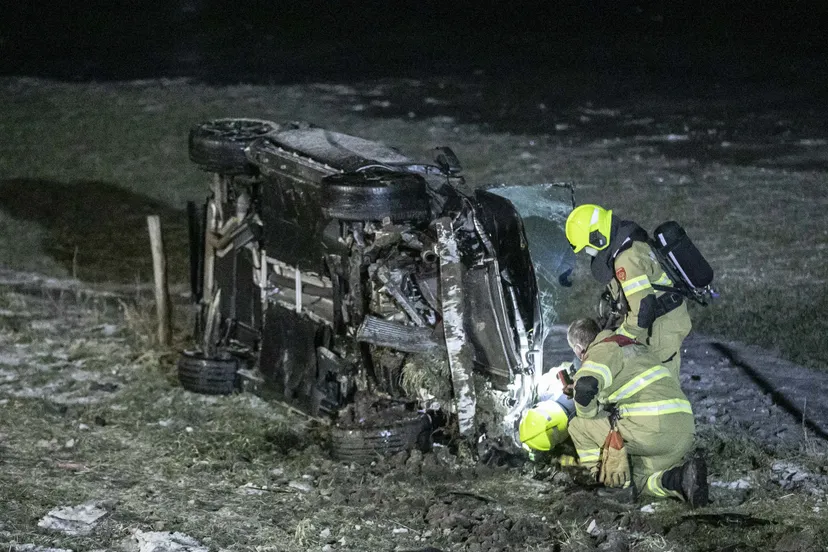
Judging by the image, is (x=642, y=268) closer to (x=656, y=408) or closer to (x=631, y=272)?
(x=631, y=272)

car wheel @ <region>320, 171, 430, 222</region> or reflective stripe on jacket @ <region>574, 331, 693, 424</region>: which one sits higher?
car wheel @ <region>320, 171, 430, 222</region>

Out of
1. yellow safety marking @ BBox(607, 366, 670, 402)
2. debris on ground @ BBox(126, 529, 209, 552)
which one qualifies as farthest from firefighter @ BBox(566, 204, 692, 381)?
debris on ground @ BBox(126, 529, 209, 552)

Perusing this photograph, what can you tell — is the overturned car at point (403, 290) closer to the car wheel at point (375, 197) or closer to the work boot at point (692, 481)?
the car wheel at point (375, 197)

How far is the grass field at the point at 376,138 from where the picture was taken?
1194cm

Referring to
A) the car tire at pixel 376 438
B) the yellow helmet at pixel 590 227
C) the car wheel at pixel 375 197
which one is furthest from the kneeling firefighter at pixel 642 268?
the car tire at pixel 376 438

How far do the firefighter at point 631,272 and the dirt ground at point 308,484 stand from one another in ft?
3.02

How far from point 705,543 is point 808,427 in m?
2.39

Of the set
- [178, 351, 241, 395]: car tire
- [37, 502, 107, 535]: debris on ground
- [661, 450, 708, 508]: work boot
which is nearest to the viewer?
[37, 502, 107, 535]: debris on ground

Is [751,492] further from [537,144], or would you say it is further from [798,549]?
[537,144]

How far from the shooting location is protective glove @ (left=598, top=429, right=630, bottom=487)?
6820mm

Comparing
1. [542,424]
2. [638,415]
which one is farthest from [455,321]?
[638,415]

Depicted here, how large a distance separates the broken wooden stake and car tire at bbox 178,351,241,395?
109 centimetres

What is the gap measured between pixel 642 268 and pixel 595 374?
707mm

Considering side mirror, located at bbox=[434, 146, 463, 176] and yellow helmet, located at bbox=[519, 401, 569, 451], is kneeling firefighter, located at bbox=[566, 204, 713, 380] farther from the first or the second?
side mirror, located at bbox=[434, 146, 463, 176]
